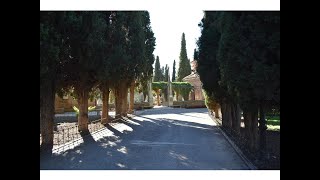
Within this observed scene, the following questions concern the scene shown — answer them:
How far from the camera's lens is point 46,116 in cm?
1405

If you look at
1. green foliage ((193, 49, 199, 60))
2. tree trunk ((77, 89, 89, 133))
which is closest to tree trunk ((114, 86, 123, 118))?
green foliage ((193, 49, 199, 60))

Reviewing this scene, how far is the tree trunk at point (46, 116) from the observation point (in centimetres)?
1389

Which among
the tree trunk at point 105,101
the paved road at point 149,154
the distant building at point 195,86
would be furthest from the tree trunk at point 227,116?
the distant building at point 195,86

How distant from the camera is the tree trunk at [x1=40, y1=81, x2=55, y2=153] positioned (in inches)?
547

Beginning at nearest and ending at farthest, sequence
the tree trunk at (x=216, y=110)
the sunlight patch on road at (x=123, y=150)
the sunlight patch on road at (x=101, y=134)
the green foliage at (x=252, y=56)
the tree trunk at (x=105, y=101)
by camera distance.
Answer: the green foliage at (x=252, y=56), the sunlight patch on road at (x=123, y=150), the sunlight patch on road at (x=101, y=134), the tree trunk at (x=105, y=101), the tree trunk at (x=216, y=110)

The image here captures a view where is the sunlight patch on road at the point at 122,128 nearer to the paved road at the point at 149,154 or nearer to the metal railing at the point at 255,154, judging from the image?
the paved road at the point at 149,154

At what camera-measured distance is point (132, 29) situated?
23.8m

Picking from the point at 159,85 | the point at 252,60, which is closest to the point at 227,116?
the point at 252,60

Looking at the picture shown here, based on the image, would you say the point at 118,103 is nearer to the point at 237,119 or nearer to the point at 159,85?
the point at 237,119

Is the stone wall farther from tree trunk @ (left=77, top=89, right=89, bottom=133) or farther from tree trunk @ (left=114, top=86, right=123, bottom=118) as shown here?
tree trunk @ (left=77, top=89, right=89, bottom=133)
